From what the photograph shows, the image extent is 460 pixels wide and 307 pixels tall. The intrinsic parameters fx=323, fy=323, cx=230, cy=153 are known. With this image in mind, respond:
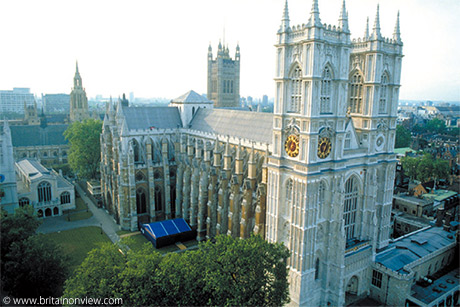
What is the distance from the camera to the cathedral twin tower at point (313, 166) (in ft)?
100.0

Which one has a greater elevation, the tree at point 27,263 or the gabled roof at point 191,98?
the gabled roof at point 191,98

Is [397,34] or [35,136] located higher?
[397,34]

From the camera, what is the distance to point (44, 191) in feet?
190

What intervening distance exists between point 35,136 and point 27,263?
7822 cm

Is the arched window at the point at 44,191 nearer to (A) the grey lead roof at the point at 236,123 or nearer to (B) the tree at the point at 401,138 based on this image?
(A) the grey lead roof at the point at 236,123

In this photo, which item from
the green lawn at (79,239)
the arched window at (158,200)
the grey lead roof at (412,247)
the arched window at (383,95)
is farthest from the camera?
the arched window at (158,200)

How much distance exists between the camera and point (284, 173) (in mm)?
32344

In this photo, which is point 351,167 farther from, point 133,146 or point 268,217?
point 133,146

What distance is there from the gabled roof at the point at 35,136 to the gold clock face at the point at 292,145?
282ft

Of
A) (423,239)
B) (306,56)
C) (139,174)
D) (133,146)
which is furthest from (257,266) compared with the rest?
(133,146)

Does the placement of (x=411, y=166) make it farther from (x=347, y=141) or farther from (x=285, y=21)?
(x=285, y=21)

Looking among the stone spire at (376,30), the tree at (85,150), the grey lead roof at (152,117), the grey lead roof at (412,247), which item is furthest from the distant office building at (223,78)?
the grey lead roof at (412,247)

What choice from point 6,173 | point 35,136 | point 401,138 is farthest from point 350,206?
point 35,136

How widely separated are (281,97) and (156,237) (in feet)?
88.4
